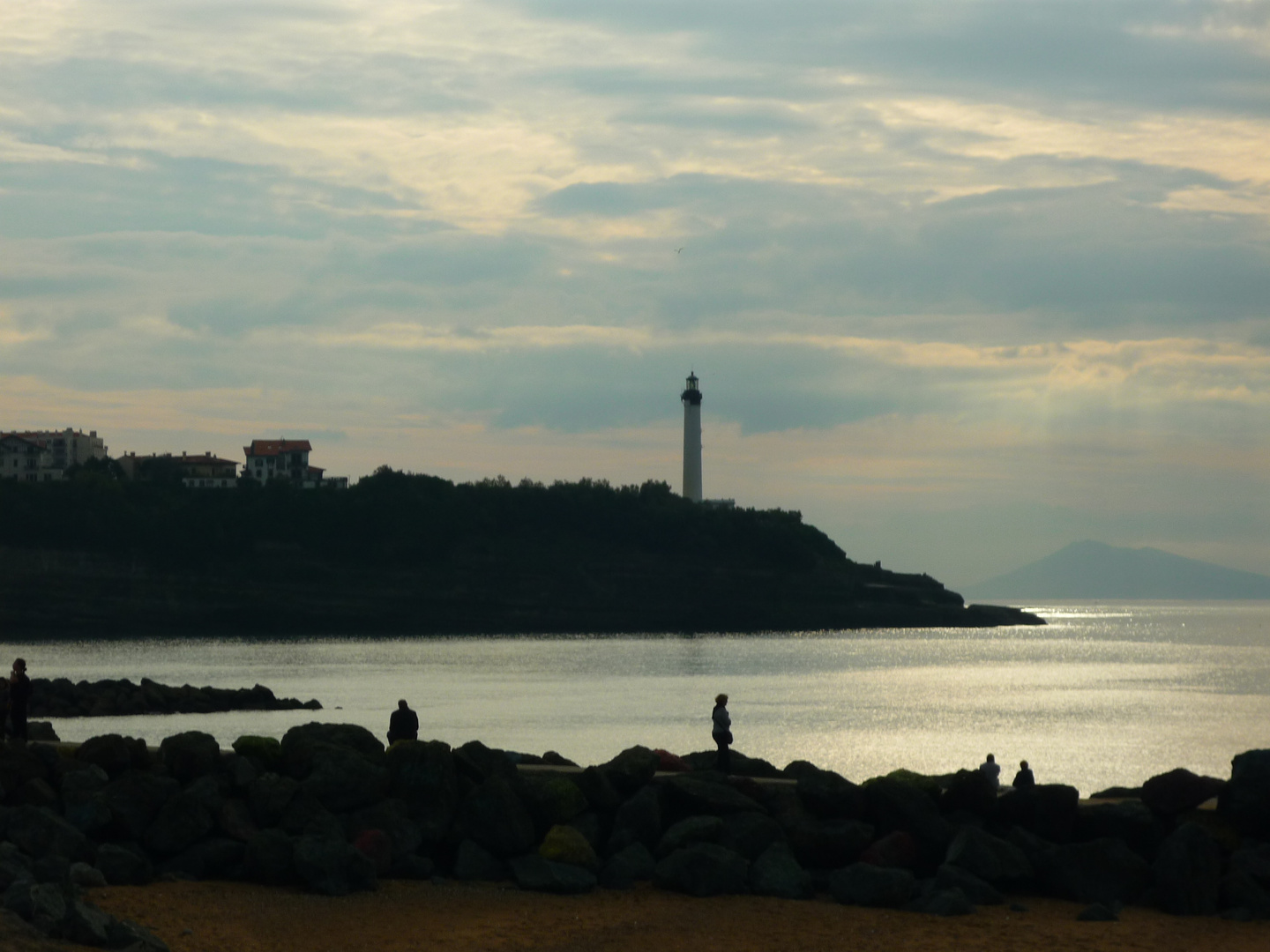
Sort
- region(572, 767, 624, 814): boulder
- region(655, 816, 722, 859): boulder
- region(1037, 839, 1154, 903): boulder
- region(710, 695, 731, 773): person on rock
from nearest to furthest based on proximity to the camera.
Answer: region(1037, 839, 1154, 903): boulder → region(655, 816, 722, 859): boulder → region(572, 767, 624, 814): boulder → region(710, 695, 731, 773): person on rock

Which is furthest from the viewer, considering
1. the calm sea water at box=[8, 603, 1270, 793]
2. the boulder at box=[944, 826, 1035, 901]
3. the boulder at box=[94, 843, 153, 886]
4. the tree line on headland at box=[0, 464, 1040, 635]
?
the tree line on headland at box=[0, 464, 1040, 635]

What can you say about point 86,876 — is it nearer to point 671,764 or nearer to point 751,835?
point 751,835

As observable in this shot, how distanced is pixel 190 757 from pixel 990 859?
33.1 ft

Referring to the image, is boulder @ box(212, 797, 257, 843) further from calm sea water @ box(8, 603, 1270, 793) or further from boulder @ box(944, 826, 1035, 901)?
calm sea water @ box(8, 603, 1270, 793)

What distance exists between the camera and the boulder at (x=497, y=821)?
1780 cm

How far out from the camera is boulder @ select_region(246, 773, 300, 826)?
17969 millimetres

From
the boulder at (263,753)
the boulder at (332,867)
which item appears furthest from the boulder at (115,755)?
the boulder at (332,867)

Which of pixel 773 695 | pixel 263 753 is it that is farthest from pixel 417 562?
pixel 263 753

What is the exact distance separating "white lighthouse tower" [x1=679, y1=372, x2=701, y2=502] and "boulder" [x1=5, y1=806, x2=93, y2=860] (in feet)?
463

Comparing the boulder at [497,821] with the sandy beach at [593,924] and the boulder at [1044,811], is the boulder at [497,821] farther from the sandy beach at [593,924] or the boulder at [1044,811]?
the boulder at [1044,811]

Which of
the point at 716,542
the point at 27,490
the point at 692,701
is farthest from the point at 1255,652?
Answer: the point at 27,490

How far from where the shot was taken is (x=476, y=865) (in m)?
17.5

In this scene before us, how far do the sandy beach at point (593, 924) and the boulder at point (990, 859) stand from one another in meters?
0.46

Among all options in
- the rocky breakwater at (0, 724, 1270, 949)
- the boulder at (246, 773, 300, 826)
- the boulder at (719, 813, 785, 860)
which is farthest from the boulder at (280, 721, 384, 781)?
the boulder at (719, 813, 785, 860)
